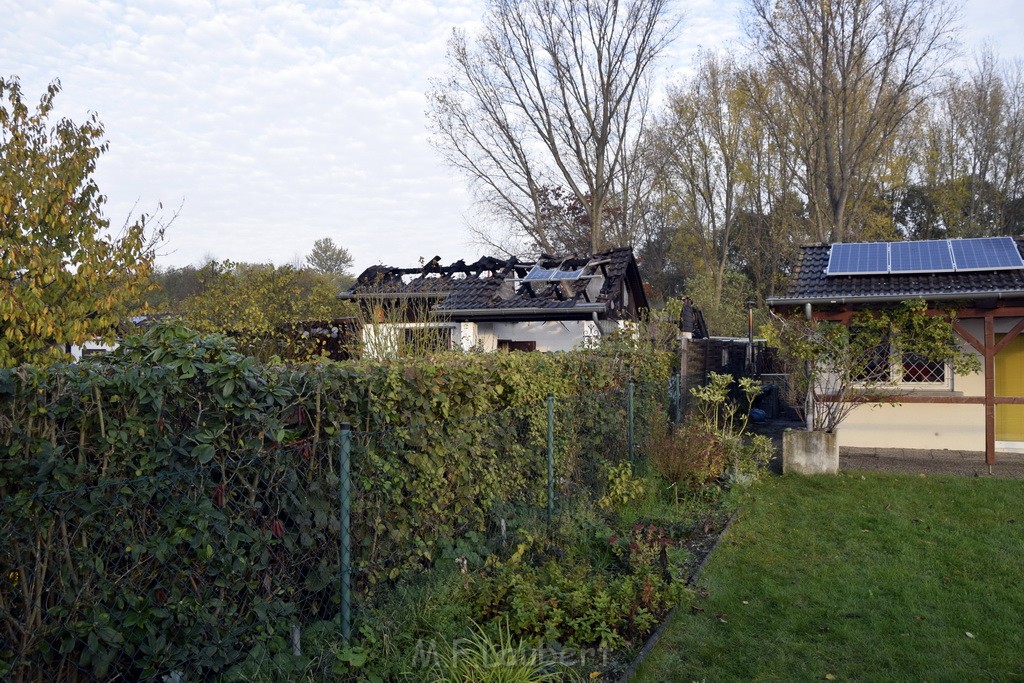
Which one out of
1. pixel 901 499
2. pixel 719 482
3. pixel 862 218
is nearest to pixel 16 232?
pixel 719 482

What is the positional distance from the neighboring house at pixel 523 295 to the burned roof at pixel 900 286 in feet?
23.1

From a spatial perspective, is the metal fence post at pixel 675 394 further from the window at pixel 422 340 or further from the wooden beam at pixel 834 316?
the window at pixel 422 340

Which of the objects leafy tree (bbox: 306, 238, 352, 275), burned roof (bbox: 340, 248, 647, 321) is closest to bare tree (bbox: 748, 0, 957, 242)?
burned roof (bbox: 340, 248, 647, 321)

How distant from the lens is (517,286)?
854 inches

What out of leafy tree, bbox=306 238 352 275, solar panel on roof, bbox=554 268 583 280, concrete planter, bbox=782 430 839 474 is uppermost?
leafy tree, bbox=306 238 352 275

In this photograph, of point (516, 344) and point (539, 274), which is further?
point (516, 344)

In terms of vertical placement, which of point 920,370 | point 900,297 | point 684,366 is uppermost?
point 900,297

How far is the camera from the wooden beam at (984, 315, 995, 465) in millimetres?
10836

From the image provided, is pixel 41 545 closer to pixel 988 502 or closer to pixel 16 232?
pixel 16 232

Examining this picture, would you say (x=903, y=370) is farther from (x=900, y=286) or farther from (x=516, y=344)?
(x=516, y=344)

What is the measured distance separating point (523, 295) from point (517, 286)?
67cm

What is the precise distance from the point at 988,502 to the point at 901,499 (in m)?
0.96

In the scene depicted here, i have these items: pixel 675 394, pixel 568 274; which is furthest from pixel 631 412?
pixel 568 274

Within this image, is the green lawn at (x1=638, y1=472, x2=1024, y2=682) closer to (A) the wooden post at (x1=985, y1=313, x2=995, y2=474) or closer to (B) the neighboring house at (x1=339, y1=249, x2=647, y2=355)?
(A) the wooden post at (x1=985, y1=313, x2=995, y2=474)
